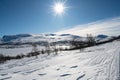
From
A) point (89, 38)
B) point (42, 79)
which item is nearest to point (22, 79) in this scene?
point (42, 79)

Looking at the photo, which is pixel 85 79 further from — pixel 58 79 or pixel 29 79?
pixel 29 79

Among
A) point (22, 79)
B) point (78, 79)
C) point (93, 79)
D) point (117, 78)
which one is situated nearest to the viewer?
point (117, 78)

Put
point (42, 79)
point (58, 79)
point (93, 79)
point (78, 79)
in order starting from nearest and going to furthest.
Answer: point (93, 79) < point (78, 79) < point (58, 79) < point (42, 79)

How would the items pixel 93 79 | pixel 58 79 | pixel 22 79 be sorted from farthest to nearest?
pixel 22 79
pixel 58 79
pixel 93 79

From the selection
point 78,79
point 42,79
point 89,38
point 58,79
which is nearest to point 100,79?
point 78,79

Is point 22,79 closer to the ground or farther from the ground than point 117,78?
closer to the ground

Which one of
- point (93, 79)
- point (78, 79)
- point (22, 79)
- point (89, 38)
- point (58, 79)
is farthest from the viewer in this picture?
point (89, 38)

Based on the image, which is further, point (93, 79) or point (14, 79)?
point (14, 79)

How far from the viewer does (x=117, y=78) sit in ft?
23.1

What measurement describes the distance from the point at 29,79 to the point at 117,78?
21.6 feet

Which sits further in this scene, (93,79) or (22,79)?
(22,79)

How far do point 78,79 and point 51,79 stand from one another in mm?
2221

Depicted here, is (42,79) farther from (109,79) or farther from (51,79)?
(109,79)

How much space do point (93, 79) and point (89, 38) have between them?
88851 mm
